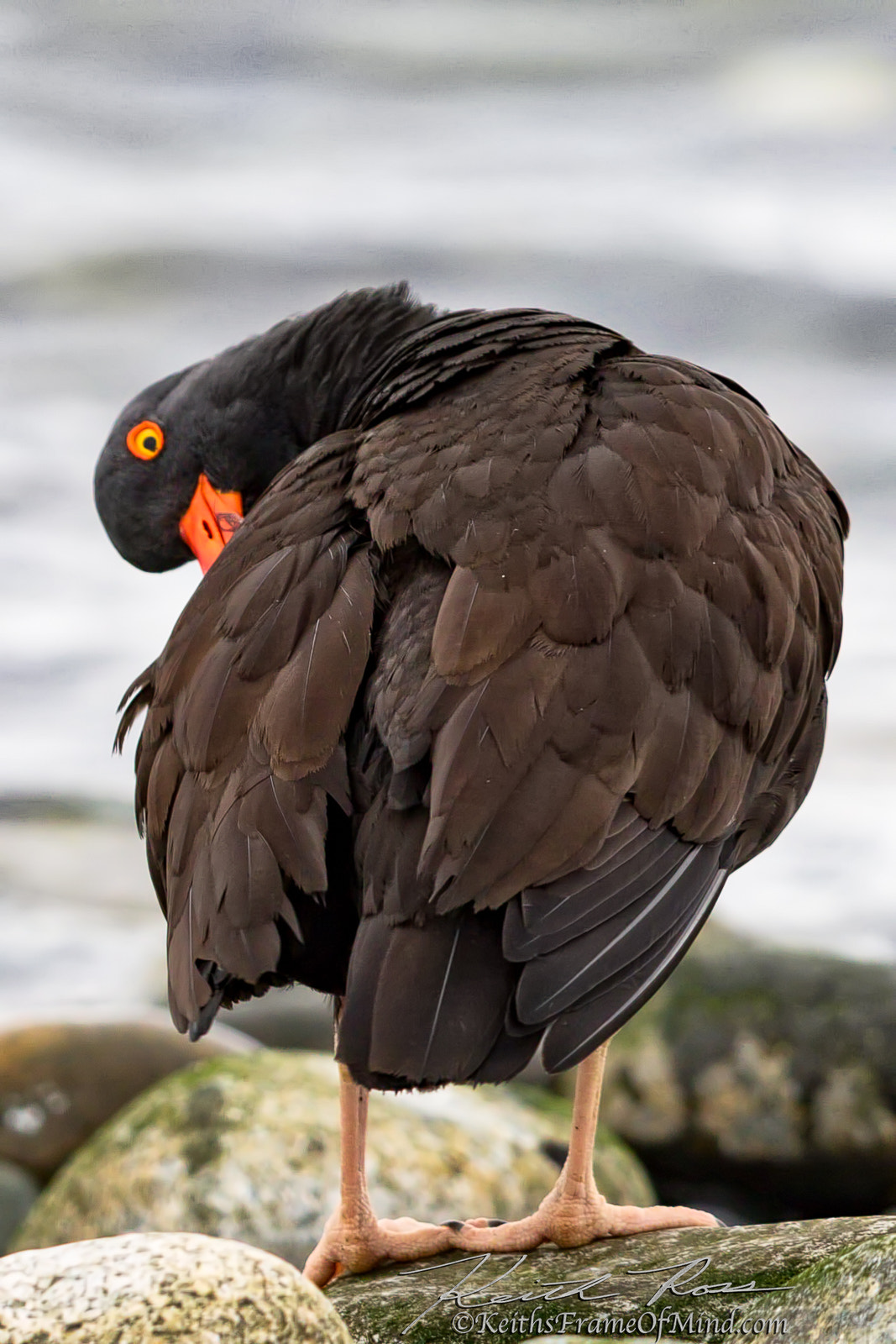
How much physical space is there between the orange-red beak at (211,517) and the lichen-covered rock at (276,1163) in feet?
6.44

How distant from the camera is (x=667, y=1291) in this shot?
3117 millimetres

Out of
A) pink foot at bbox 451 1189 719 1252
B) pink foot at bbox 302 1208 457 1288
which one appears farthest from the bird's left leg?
pink foot at bbox 451 1189 719 1252

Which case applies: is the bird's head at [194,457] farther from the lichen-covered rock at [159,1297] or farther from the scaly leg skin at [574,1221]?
the lichen-covered rock at [159,1297]

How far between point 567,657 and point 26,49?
38.9 ft

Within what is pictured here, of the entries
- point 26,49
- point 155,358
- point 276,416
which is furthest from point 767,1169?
point 26,49

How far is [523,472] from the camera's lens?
3445 mm

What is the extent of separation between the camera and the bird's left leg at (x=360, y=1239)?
12.6 feet

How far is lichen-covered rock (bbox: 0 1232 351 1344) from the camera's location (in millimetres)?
2414

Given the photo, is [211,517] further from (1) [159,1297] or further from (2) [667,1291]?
(1) [159,1297]

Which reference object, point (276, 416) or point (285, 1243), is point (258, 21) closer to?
point (276, 416)

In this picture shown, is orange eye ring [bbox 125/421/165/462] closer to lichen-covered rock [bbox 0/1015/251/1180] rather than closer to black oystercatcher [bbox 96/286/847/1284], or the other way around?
black oystercatcher [bbox 96/286/847/1284]
